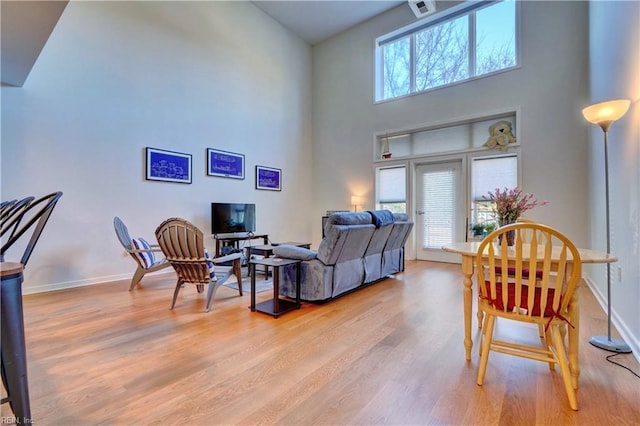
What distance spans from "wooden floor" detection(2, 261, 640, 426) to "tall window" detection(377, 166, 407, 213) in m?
3.34

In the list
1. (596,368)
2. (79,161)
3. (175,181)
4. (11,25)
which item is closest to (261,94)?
(175,181)

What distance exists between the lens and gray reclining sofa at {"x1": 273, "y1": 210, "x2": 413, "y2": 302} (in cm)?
302

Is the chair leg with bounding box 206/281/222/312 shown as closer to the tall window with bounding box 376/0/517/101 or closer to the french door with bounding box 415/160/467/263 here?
the french door with bounding box 415/160/467/263

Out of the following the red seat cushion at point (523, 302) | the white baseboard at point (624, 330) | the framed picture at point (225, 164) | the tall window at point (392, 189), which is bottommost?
the white baseboard at point (624, 330)

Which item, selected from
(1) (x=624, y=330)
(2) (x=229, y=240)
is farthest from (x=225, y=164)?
(1) (x=624, y=330)

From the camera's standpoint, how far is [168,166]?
4676 mm

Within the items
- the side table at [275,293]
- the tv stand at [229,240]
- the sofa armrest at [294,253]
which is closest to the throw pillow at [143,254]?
the tv stand at [229,240]

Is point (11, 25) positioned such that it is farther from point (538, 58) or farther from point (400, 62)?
point (538, 58)

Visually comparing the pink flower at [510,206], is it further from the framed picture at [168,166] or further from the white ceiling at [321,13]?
the white ceiling at [321,13]

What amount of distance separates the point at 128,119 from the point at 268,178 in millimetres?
2656

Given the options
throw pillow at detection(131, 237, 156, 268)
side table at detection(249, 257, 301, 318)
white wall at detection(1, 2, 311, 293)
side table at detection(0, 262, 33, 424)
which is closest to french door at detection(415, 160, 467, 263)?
white wall at detection(1, 2, 311, 293)

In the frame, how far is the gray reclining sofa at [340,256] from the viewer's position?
3.02m

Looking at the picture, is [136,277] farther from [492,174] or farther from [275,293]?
[492,174]

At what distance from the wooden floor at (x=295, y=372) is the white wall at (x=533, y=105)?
2.21 m
